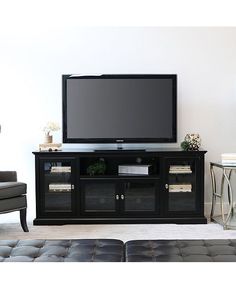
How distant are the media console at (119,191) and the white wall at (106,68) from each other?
45 centimetres

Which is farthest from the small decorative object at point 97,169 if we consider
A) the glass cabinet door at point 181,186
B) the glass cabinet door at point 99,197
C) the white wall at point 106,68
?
the glass cabinet door at point 181,186

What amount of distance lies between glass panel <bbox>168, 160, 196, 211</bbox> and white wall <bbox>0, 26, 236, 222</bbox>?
0.46 metres

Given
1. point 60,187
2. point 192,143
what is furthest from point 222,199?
point 60,187

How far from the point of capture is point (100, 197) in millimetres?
3627

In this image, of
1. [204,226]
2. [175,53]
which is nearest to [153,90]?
[175,53]

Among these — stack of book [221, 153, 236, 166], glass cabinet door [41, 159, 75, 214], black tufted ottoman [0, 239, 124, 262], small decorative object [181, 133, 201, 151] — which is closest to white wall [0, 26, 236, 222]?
small decorative object [181, 133, 201, 151]

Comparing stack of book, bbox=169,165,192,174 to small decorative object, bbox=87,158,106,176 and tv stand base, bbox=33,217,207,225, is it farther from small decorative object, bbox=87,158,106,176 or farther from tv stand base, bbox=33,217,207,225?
small decorative object, bbox=87,158,106,176

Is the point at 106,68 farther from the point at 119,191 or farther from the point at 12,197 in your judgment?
the point at 12,197

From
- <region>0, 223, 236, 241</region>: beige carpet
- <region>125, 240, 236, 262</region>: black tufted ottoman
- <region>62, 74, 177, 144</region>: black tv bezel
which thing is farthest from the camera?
<region>62, 74, 177, 144</region>: black tv bezel

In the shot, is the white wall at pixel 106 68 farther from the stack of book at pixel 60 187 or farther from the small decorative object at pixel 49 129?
the stack of book at pixel 60 187

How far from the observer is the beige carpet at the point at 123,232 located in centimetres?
314

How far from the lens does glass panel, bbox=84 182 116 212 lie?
3.62 meters

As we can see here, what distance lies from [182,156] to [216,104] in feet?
2.72
